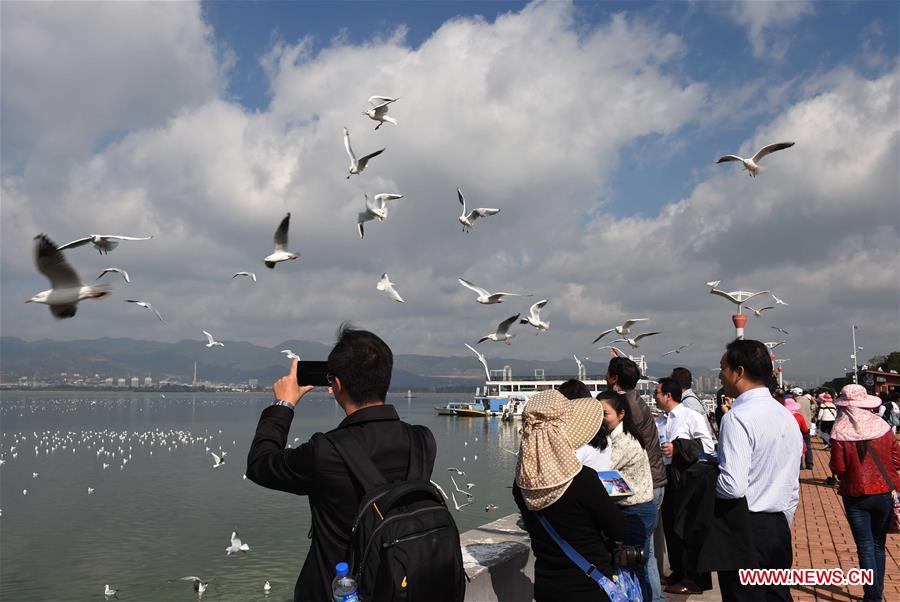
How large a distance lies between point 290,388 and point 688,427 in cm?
373

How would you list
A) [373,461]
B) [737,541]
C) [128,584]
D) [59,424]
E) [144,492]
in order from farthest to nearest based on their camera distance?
[59,424], [144,492], [128,584], [737,541], [373,461]

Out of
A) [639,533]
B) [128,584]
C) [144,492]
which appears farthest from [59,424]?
[639,533]

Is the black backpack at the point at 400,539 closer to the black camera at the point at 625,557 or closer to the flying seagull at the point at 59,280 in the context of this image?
the black camera at the point at 625,557

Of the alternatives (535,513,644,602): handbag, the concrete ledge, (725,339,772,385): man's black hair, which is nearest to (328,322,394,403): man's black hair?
(535,513,644,602): handbag

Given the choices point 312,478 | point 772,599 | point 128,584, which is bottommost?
point 128,584

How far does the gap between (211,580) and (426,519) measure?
13341 mm

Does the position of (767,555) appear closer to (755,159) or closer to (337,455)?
(337,455)

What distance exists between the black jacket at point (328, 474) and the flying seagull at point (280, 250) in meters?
6.58

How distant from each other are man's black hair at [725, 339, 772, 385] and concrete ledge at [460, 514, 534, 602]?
69.6 inches

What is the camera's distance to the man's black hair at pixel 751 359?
3486 millimetres

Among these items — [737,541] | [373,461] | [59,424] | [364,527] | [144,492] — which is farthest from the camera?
[59,424]

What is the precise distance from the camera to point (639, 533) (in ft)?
14.4

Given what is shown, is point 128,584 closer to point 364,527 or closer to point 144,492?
point 144,492

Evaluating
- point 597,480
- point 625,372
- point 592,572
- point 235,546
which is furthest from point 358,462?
point 235,546
